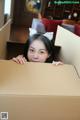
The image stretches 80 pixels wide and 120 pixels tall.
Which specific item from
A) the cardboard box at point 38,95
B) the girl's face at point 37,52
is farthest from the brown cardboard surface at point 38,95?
the girl's face at point 37,52

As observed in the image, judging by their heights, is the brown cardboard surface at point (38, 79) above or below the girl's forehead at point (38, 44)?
below

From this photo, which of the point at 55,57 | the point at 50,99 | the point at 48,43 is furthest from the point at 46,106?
the point at 55,57

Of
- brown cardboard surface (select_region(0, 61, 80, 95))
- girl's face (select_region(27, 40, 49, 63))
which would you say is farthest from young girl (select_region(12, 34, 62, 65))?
brown cardboard surface (select_region(0, 61, 80, 95))

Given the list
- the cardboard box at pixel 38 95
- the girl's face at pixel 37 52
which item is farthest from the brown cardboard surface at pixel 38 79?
the girl's face at pixel 37 52

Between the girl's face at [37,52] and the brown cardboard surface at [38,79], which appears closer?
the brown cardboard surface at [38,79]

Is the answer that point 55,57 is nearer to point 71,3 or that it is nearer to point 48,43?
point 48,43

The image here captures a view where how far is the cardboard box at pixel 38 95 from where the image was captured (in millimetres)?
692

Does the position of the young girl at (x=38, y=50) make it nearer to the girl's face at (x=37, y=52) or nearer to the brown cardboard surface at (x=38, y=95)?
the girl's face at (x=37, y=52)

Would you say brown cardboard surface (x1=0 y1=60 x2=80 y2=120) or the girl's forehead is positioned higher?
the girl's forehead

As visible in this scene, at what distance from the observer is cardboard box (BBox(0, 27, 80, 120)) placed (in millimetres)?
692

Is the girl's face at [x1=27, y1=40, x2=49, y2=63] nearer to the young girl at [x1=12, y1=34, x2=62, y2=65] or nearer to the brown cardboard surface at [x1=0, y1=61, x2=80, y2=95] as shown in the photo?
the young girl at [x1=12, y1=34, x2=62, y2=65]

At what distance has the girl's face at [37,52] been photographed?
4.14 ft

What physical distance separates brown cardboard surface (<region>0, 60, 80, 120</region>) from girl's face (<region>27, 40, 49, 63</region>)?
1.44 ft

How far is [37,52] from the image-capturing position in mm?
1281
